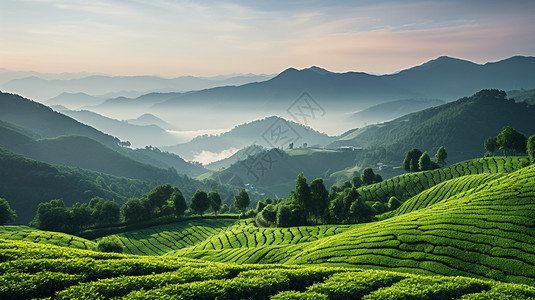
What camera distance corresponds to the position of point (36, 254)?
23.8m

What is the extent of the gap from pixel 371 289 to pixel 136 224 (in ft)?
303

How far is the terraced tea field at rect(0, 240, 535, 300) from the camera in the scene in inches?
707

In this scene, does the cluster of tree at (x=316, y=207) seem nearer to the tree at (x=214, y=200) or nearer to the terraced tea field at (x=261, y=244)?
the terraced tea field at (x=261, y=244)

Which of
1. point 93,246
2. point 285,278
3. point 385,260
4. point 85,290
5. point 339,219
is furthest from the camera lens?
point 339,219

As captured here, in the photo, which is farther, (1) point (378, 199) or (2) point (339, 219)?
(1) point (378, 199)

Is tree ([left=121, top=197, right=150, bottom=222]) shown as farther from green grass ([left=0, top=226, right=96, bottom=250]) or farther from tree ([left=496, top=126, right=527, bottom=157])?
tree ([left=496, top=126, right=527, bottom=157])

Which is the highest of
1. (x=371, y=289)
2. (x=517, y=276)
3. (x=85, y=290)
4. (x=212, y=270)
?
(x=85, y=290)

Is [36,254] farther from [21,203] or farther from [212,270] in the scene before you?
[21,203]

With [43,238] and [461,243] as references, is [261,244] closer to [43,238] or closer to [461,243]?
Result: [461,243]

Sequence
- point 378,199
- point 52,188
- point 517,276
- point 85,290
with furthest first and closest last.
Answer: point 52,188 → point 378,199 → point 517,276 → point 85,290

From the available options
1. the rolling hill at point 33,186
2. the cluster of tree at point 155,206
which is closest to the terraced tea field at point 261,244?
the cluster of tree at point 155,206

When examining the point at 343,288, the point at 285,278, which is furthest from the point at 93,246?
the point at 343,288

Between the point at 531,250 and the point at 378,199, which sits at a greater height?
the point at 531,250

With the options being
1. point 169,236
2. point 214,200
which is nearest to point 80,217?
point 169,236
